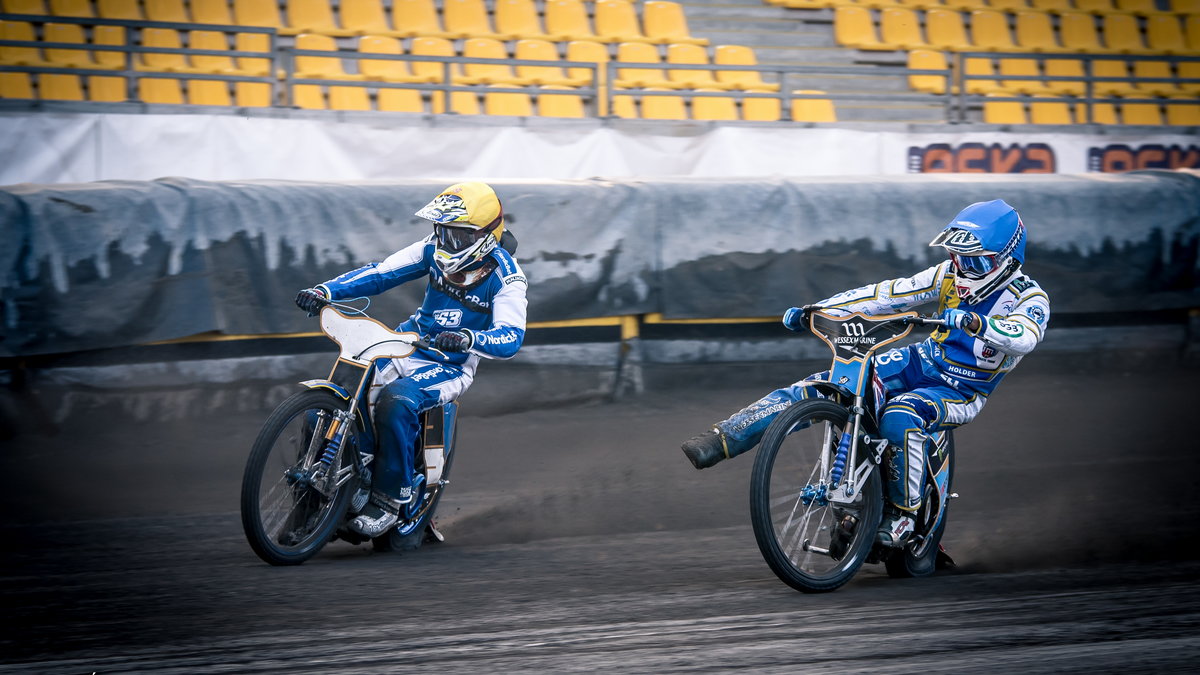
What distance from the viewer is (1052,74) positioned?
1952 cm

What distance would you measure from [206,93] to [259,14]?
220 cm

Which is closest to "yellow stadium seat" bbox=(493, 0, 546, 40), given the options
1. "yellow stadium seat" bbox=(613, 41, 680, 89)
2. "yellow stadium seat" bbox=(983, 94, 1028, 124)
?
"yellow stadium seat" bbox=(613, 41, 680, 89)

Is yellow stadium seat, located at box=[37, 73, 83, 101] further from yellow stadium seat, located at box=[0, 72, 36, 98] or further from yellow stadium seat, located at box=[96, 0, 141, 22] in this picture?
yellow stadium seat, located at box=[96, 0, 141, 22]

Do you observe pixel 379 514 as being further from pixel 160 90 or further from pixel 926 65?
pixel 926 65

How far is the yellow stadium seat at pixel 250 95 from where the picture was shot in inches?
565

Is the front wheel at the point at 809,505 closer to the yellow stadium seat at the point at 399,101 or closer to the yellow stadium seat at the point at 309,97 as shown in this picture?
the yellow stadium seat at the point at 309,97

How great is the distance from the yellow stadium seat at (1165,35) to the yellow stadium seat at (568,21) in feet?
33.8

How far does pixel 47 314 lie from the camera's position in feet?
27.1

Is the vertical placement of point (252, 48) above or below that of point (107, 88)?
above

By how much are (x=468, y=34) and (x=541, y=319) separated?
7731 millimetres

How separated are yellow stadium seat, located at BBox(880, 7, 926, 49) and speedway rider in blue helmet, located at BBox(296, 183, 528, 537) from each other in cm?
1418

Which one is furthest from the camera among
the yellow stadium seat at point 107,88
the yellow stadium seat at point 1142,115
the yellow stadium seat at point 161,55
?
the yellow stadium seat at point 1142,115

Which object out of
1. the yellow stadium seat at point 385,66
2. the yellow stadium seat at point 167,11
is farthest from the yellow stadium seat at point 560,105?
the yellow stadium seat at point 167,11

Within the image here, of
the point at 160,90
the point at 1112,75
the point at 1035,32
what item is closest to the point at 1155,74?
the point at 1112,75
